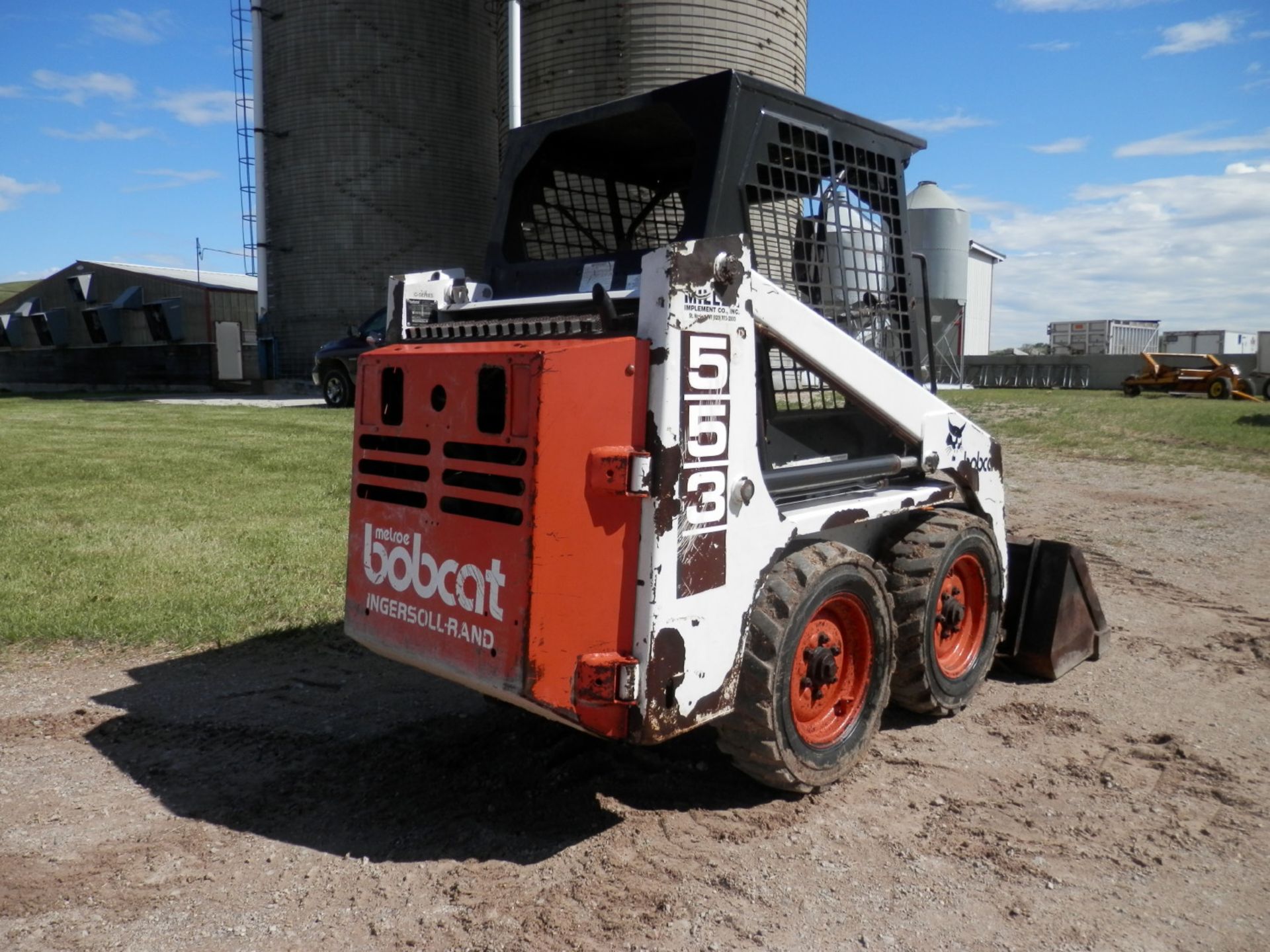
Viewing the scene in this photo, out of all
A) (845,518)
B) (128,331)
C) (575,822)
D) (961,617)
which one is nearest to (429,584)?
(575,822)

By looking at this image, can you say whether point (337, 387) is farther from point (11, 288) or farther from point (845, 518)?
point (11, 288)

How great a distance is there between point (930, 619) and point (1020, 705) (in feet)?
3.00

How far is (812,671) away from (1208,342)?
160 ft

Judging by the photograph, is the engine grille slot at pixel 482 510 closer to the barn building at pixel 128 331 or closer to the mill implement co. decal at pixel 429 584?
the mill implement co. decal at pixel 429 584

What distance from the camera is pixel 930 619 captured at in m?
4.34

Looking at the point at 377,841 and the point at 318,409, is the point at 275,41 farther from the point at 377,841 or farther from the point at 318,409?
the point at 377,841

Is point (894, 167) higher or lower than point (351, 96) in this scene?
lower

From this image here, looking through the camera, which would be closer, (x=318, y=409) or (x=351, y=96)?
(x=318, y=409)

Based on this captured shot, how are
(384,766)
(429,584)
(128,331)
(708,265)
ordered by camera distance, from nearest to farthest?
(708,265), (429,584), (384,766), (128,331)

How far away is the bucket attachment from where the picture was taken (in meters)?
5.20

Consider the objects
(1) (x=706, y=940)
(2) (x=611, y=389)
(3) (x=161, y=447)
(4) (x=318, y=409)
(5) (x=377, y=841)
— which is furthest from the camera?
(4) (x=318, y=409)

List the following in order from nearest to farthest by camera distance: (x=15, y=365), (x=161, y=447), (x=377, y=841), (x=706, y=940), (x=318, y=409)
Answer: (x=706, y=940) → (x=377, y=841) → (x=161, y=447) → (x=318, y=409) → (x=15, y=365)

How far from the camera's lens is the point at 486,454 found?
3.28 m

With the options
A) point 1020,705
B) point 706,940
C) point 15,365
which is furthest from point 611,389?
point 15,365
